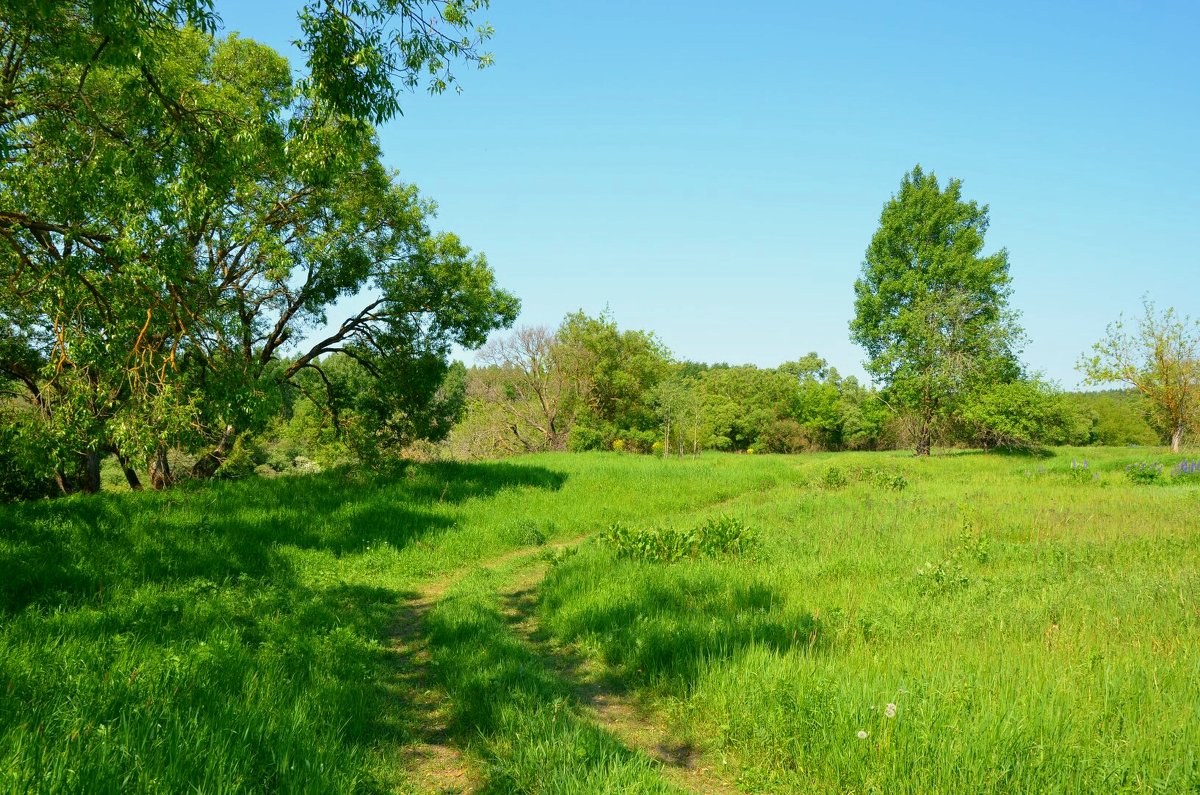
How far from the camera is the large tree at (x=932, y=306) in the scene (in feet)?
104

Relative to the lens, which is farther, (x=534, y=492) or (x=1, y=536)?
(x=534, y=492)


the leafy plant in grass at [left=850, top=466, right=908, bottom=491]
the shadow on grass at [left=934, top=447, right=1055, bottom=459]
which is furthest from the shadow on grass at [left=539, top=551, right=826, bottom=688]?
the shadow on grass at [left=934, top=447, right=1055, bottom=459]

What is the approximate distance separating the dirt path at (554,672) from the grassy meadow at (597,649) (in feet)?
0.24

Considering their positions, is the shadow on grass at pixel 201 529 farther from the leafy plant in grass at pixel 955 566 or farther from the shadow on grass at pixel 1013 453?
the shadow on grass at pixel 1013 453

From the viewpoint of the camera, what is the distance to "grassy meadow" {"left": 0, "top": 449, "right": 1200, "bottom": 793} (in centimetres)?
346

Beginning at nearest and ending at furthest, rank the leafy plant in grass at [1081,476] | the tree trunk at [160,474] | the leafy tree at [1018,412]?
the tree trunk at [160,474]
the leafy plant in grass at [1081,476]
the leafy tree at [1018,412]

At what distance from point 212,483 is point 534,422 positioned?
3351 centimetres

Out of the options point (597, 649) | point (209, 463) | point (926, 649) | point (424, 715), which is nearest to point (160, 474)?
point (209, 463)

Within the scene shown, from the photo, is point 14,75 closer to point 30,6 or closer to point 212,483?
point 30,6

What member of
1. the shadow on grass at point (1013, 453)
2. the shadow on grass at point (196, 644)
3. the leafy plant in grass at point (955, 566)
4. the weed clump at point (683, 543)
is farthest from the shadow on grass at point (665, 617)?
the shadow on grass at point (1013, 453)

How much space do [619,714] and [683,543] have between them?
15.8 feet

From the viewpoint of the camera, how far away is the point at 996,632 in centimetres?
552

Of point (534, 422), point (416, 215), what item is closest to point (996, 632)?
point (416, 215)

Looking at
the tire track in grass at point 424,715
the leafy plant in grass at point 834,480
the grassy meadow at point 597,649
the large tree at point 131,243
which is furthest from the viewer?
the leafy plant in grass at point 834,480
